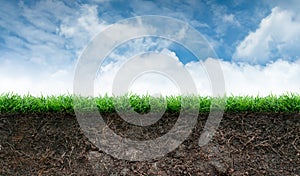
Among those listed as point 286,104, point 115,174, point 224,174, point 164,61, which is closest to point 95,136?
point 115,174

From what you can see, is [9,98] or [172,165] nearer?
[172,165]

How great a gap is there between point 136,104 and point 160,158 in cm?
84

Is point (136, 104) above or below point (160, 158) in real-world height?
above

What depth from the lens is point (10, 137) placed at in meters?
4.93

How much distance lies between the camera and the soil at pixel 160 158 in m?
4.77

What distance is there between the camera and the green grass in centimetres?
486

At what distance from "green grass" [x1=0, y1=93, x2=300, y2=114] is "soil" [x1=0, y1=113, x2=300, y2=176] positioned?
0.09 metres

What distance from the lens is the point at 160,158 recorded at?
15.6ft

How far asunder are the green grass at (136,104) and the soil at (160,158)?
9cm

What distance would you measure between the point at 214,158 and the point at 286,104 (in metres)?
1.39

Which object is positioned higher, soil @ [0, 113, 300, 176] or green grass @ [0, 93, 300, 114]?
green grass @ [0, 93, 300, 114]

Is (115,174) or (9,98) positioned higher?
(9,98)

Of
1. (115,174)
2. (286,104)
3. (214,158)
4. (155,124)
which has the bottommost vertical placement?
(115,174)

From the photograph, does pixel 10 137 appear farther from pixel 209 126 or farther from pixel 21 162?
pixel 209 126
